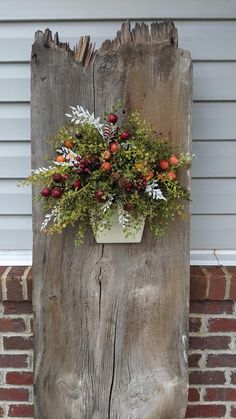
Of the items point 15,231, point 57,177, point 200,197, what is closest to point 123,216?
point 57,177

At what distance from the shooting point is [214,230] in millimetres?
1825

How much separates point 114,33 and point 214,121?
51 cm

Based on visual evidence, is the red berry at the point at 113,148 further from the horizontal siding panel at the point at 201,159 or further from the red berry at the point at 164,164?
the horizontal siding panel at the point at 201,159

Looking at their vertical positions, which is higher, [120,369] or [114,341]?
[114,341]

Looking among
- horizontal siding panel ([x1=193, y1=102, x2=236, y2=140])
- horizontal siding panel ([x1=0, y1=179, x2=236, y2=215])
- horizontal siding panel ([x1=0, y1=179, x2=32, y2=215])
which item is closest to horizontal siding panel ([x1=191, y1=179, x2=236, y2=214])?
horizontal siding panel ([x1=0, y1=179, x2=236, y2=215])

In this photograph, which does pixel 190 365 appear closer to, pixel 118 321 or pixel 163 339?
pixel 163 339

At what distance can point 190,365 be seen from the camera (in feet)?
6.16

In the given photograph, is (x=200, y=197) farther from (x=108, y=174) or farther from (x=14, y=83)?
(x=14, y=83)

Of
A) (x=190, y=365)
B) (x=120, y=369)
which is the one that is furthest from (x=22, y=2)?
(x=190, y=365)

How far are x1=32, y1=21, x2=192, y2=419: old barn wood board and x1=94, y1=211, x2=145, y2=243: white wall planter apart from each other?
0.15 ft

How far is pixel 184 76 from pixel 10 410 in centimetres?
152

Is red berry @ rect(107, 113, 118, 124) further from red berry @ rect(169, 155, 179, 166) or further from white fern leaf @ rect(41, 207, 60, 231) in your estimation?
white fern leaf @ rect(41, 207, 60, 231)

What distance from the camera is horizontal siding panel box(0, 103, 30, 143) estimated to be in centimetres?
176

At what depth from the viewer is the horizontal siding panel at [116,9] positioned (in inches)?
66.5
